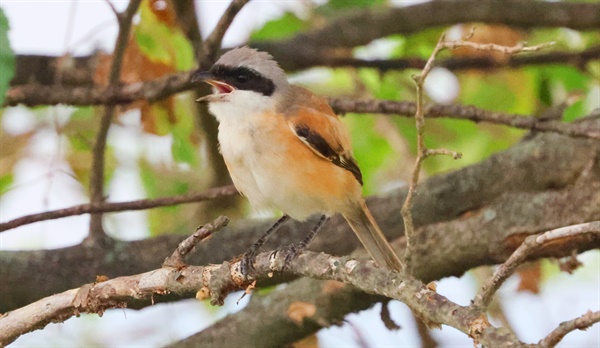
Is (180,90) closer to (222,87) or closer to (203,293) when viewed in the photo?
(222,87)

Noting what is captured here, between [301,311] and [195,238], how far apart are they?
1736 mm

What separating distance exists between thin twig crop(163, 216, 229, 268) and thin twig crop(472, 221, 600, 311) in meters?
1.11

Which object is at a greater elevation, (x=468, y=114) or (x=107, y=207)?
(x=468, y=114)

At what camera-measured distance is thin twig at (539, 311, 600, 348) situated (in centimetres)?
223

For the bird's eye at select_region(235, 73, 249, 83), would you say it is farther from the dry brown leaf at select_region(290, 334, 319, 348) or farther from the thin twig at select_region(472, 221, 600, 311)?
the thin twig at select_region(472, 221, 600, 311)

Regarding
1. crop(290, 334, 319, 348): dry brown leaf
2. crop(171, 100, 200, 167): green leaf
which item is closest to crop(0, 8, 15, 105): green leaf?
crop(171, 100, 200, 167): green leaf

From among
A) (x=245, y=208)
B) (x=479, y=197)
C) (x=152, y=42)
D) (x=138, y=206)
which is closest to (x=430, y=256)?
(x=479, y=197)

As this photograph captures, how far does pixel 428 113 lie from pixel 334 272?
212 centimetres

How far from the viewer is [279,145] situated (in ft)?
14.1

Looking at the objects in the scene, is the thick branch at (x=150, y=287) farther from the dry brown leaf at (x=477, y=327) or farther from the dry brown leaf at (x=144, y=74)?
the dry brown leaf at (x=144, y=74)

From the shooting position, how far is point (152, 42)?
485 centimetres

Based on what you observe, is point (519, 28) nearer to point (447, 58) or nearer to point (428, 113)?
point (447, 58)

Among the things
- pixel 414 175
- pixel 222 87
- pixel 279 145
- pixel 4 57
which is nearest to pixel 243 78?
pixel 222 87

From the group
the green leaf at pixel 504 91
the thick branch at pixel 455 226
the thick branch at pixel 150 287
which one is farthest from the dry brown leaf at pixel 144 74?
the green leaf at pixel 504 91
